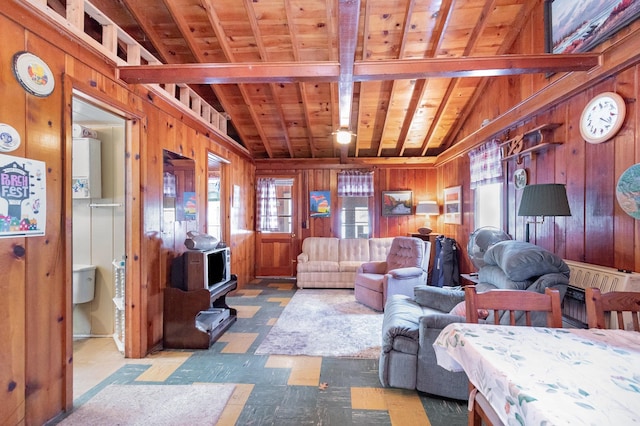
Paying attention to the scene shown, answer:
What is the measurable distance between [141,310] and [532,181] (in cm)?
407

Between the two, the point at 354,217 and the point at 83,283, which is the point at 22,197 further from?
the point at 354,217

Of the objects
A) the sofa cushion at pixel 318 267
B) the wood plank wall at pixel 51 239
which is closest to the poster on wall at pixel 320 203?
the sofa cushion at pixel 318 267

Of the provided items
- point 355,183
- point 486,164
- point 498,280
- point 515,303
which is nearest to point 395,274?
Answer: point 498,280

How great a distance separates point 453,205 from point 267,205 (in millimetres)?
3621

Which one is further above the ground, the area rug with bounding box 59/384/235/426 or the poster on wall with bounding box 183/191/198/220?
the poster on wall with bounding box 183/191/198/220

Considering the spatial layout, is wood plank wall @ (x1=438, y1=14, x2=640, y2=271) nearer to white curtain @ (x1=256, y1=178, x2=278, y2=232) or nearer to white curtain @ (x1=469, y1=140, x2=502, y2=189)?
white curtain @ (x1=469, y1=140, x2=502, y2=189)

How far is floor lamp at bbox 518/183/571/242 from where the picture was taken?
2107 mm

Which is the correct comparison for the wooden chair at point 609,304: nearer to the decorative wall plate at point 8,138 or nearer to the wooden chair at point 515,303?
the wooden chair at point 515,303

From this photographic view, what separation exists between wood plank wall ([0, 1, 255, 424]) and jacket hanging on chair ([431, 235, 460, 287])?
4.18m

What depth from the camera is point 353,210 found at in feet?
20.5

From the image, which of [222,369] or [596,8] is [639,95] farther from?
[222,369]

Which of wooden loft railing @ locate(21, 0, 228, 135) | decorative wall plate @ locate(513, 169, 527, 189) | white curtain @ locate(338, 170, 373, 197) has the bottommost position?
decorative wall plate @ locate(513, 169, 527, 189)

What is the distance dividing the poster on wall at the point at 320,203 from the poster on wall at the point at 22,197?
4.71 m

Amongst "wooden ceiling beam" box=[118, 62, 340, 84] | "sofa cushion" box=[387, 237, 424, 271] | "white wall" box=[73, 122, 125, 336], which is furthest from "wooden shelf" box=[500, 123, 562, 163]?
"white wall" box=[73, 122, 125, 336]
